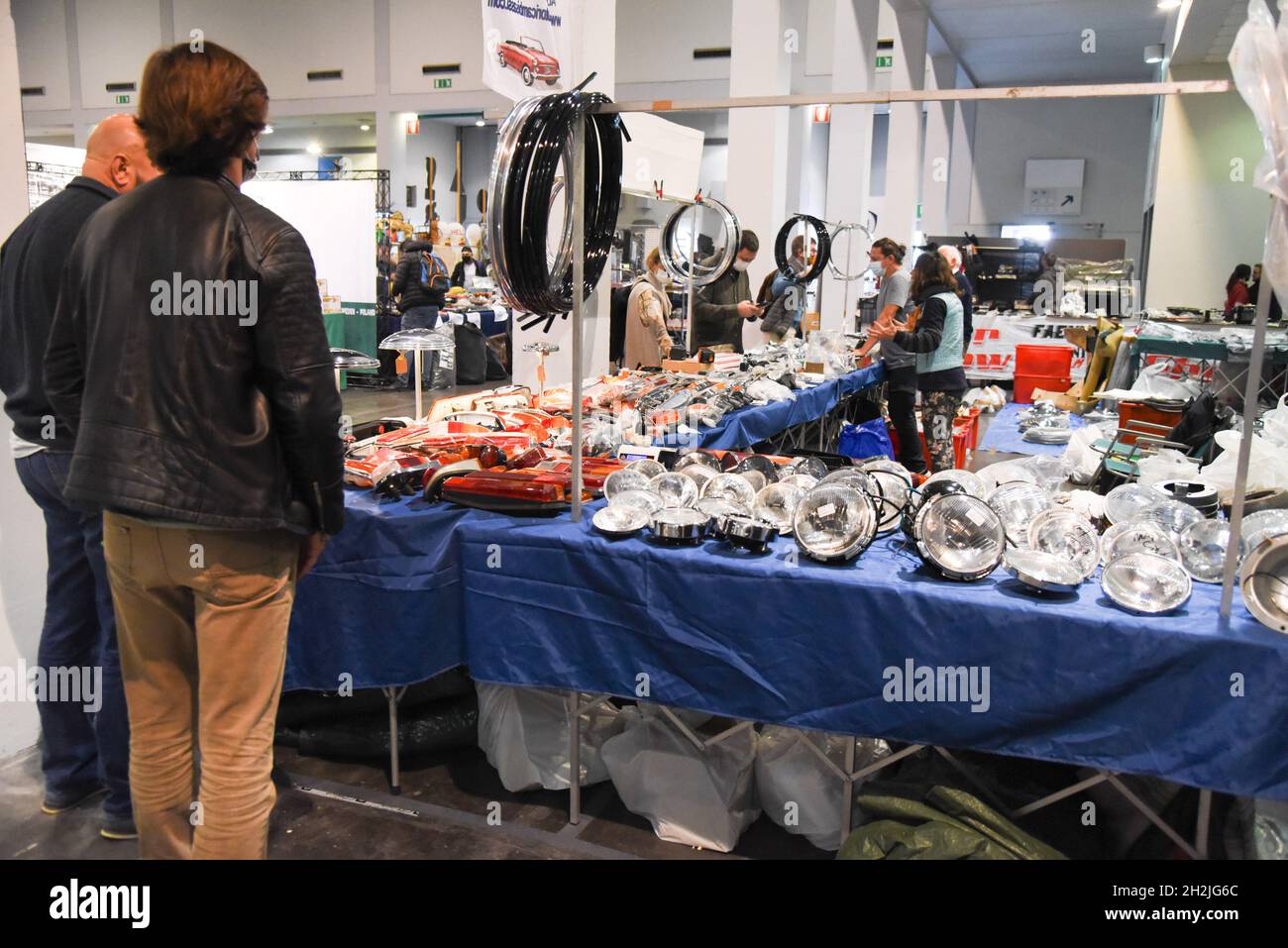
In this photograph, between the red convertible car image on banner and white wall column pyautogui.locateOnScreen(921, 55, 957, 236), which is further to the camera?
white wall column pyautogui.locateOnScreen(921, 55, 957, 236)

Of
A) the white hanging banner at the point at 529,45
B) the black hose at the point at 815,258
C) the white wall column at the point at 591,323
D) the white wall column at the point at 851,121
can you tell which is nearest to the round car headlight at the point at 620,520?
the white hanging banner at the point at 529,45

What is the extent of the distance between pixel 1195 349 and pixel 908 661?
5541mm

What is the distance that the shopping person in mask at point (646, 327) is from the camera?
6969 mm

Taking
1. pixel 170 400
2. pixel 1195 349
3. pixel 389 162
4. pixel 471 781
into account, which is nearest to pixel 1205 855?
pixel 471 781

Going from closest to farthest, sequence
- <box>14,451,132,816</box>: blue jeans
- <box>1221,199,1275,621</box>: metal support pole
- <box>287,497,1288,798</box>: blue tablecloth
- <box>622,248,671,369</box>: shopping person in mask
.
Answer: <box>1221,199,1275,621</box>: metal support pole → <box>287,497,1288,798</box>: blue tablecloth → <box>14,451,132,816</box>: blue jeans → <box>622,248,671,369</box>: shopping person in mask

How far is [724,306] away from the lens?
7.86 meters

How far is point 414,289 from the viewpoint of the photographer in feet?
34.9

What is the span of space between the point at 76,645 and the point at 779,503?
2.02m

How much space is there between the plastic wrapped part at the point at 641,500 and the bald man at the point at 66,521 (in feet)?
4.51

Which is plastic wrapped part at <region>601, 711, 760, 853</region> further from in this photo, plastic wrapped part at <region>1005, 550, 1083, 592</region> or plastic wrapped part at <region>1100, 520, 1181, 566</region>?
plastic wrapped part at <region>1100, 520, 1181, 566</region>

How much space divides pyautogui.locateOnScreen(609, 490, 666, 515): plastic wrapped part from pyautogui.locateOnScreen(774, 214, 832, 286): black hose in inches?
228

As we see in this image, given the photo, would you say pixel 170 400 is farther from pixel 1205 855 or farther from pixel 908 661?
pixel 1205 855

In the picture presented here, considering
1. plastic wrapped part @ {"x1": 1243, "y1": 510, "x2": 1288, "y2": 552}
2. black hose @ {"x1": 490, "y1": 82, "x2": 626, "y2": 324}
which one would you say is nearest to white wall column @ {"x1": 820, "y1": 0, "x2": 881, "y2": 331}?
black hose @ {"x1": 490, "y1": 82, "x2": 626, "y2": 324}

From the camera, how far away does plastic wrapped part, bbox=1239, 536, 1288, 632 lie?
6.84 feet
